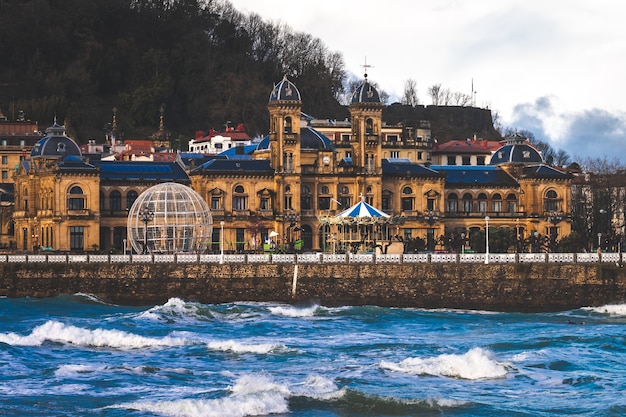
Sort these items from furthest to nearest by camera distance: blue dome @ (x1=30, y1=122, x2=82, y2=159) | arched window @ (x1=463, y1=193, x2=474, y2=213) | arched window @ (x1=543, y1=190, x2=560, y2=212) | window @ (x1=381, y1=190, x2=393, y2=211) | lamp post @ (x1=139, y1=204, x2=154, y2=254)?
1. arched window @ (x1=463, y1=193, x2=474, y2=213)
2. arched window @ (x1=543, y1=190, x2=560, y2=212)
3. window @ (x1=381, y1=190, x2=393, y2=211)
4. blue dome @ (x1=30, y1=122, x2=82, y2=159)
5. lamp post @ (x1=139, y1=204, x2=154, y2=254)

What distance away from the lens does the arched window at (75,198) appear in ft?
380

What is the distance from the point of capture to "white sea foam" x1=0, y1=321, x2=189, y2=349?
233 ft

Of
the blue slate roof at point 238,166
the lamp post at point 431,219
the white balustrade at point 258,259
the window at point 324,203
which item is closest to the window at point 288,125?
the blue slate roof at point 238,166

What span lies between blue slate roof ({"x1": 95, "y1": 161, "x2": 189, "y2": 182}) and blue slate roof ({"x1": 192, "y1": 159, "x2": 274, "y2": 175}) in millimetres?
2920

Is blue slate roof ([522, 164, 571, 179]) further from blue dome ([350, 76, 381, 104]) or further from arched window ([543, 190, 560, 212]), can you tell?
blue dome ([350, 76, 381, 104])

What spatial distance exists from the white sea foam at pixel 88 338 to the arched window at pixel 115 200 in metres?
45.6

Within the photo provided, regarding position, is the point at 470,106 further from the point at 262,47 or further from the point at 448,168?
the point at 448,168

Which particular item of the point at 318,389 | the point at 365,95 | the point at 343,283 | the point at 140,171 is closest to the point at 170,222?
the point at 343,283

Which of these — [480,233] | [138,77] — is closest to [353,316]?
[480,233]

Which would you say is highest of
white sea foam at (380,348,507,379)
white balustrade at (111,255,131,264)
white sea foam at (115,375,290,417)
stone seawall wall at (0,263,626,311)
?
white balustrade at (111,255,131,264)

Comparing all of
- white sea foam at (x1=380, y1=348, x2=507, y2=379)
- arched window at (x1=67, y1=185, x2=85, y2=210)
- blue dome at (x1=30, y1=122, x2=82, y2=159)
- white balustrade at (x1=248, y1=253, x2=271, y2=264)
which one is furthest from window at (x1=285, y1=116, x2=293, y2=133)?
white sea foam at (x1=380, y1=348, x2=507, y2=379)

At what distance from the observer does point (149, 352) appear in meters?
68.3

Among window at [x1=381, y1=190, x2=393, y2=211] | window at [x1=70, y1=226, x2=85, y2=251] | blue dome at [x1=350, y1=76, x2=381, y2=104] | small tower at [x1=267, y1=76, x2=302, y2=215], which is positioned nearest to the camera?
A: window at [x1=70, y1=226, x2=85, y2=251]

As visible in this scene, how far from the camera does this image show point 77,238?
116 m
